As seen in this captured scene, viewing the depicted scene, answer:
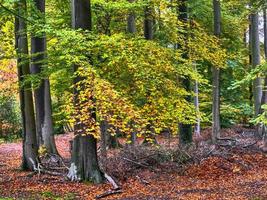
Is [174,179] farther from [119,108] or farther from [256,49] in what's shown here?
[256,49]

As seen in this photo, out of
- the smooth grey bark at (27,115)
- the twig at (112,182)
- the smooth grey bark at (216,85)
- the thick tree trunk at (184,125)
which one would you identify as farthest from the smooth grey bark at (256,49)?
the smooth grey bark at (27,115)

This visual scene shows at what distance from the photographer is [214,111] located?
17953mm

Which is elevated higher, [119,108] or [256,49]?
[256,49]

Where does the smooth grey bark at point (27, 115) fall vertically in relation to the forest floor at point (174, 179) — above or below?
above

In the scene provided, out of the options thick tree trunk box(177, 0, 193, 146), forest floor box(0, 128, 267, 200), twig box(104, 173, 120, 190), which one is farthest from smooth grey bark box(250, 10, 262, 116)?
twig box(104, 173, 120, 190)

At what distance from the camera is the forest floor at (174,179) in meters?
10.4

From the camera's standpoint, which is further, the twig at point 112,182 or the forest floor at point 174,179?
the twig at point 112,182

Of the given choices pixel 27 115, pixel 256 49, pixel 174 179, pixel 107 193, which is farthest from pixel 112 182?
pixel 256 49

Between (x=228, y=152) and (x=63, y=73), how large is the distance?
6900mm

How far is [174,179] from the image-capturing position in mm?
12461

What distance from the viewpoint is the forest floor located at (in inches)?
410

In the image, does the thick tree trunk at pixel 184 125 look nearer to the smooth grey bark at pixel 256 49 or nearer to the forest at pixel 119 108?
the forest at pixel 119 108

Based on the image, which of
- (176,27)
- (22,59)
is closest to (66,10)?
(22,59)

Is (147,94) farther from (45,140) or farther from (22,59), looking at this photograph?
(45,140)
